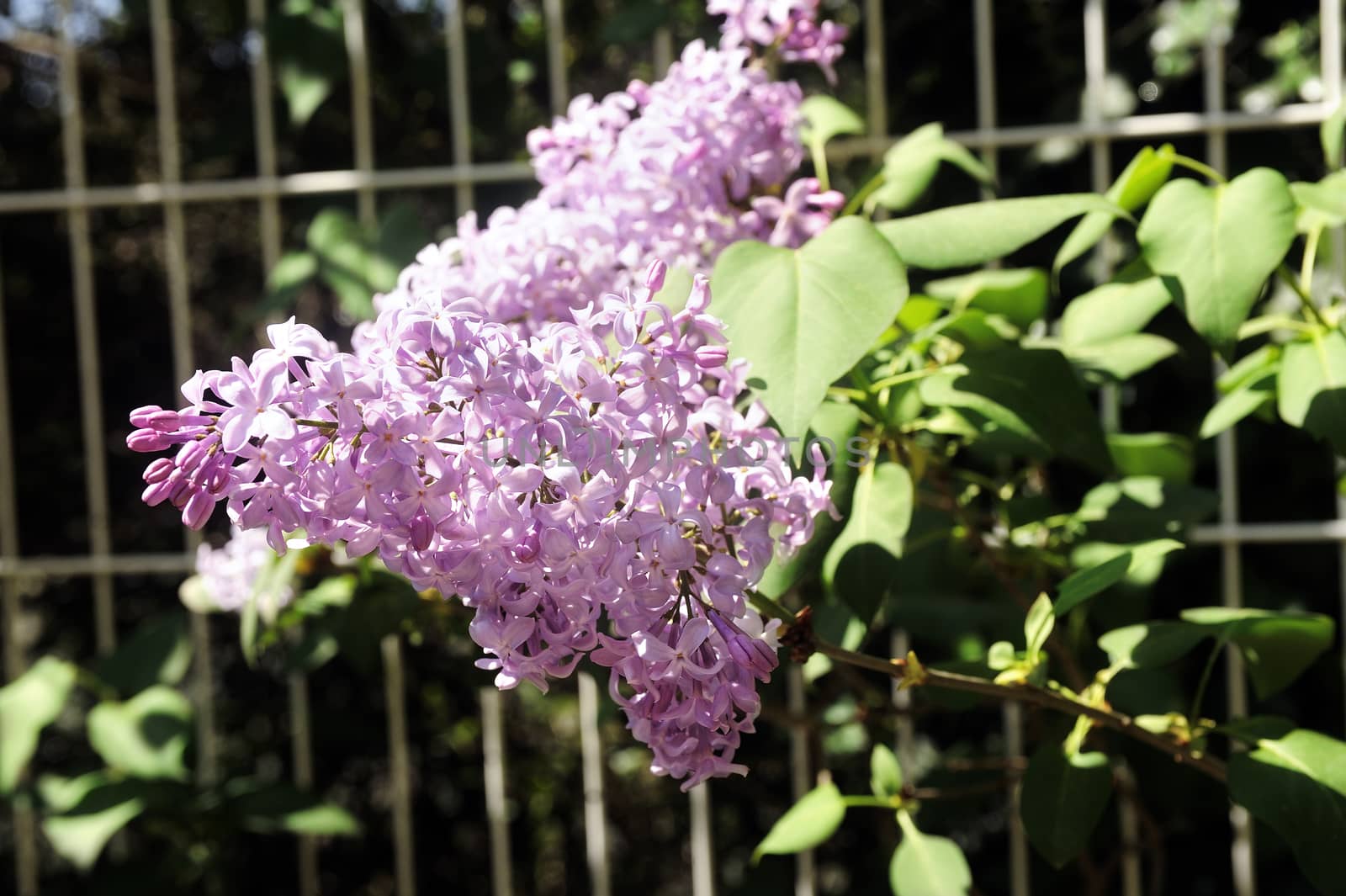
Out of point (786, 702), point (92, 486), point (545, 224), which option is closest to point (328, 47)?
point (92, 486)

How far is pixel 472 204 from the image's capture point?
5.67ft

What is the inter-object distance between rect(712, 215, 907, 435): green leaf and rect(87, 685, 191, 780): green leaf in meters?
1.07

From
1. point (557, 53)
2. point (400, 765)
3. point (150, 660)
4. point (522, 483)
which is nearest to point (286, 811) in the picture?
point (400, 765)

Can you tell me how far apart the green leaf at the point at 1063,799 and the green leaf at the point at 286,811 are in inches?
35.1

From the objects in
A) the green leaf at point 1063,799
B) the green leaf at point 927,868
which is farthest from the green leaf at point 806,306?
the green leaf at point 927,868

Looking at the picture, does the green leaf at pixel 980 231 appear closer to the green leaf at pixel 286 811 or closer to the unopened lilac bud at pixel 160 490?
the unopened lilac bud at pixel 160 490

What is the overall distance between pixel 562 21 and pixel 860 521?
1138 mm

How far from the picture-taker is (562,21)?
1816 millimetres

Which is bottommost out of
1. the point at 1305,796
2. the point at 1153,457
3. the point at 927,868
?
the point at 927,868

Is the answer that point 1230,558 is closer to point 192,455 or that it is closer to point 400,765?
point 400,765

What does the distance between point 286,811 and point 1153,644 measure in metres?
1.07

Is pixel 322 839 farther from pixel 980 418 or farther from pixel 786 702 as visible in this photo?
pixel 980 418

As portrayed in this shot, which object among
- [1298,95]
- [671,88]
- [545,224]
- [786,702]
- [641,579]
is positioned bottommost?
[786,702]

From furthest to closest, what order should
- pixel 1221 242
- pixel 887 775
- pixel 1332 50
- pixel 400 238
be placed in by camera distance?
pixel 400 238 → pixel 1332 50 → pixel 887 775 → pixel 1221 242
